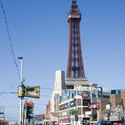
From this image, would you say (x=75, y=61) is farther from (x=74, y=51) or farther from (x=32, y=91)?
(x=32, y=91)

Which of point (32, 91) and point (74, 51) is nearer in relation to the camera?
point (32, 91)

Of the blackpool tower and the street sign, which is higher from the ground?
the blackpool tower

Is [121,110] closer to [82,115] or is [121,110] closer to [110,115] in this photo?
[110,115]

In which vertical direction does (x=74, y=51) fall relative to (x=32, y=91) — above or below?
above

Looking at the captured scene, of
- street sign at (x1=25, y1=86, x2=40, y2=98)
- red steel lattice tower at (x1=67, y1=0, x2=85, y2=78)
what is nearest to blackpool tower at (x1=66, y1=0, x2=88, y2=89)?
red steel lattice tower at (x1=67, y1=0, x2=85, y2=78)

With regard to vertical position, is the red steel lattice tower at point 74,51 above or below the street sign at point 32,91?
above

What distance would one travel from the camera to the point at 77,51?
166 metres

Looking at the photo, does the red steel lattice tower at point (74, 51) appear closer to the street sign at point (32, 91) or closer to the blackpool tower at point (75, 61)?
the blackpool tower at point (75, 61)

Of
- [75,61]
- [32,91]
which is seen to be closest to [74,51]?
[75,61]

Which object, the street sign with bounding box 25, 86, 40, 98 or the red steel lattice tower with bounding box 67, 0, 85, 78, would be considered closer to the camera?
the street sign with bounding box 25, 86, 40, 98

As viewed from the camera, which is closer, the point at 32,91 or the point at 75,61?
the point at 32,91

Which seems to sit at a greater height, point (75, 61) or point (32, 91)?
point (75, 61)

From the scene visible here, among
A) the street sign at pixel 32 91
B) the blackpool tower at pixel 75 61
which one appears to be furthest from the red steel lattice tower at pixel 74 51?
the street sign at pixel 32 91

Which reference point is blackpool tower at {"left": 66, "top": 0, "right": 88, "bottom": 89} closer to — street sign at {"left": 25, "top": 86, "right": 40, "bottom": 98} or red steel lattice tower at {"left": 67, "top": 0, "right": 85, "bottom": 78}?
red steel lattice tower at {"left": 67, "top": 0, "right": 85, "bottom": 78}
